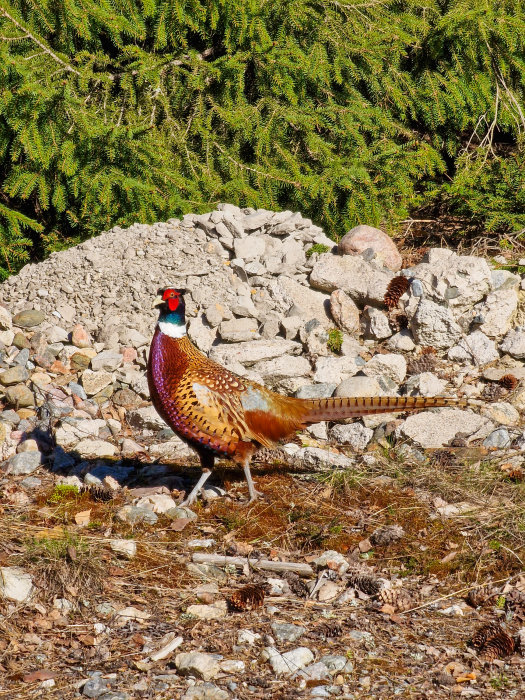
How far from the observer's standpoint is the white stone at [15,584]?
3.98 meters

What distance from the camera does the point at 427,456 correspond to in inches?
224

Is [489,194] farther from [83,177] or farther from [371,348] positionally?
[83,177]

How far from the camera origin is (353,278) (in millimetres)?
7504

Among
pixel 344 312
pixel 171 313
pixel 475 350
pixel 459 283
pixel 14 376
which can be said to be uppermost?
pixel 171 313

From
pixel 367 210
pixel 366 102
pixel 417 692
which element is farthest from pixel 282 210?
pixel 417 692

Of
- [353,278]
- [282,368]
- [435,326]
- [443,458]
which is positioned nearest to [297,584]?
[443,458]

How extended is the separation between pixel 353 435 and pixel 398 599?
212 cm

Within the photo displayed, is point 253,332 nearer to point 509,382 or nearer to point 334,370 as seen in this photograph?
point 334,370

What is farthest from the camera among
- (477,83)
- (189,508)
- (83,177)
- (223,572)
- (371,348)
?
(477,83)

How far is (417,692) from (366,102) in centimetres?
733

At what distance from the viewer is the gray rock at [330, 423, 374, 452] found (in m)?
6.04

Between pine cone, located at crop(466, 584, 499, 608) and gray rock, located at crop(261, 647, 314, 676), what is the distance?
3.13 ft

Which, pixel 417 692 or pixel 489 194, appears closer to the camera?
pixel 417 692

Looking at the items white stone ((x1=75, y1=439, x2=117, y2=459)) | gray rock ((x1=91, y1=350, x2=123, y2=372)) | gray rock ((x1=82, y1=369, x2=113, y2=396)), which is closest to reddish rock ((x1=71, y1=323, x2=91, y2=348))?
gray rock ((x1=91, y1=350, x2=123, y2=372))
